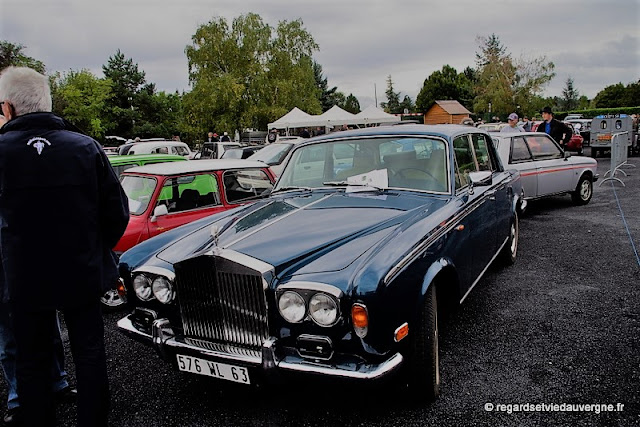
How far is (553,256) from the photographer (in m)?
6.19

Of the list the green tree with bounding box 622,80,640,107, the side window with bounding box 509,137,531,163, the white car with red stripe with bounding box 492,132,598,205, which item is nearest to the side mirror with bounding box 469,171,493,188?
the white car with red stripe with bounding box 492,132,598,205

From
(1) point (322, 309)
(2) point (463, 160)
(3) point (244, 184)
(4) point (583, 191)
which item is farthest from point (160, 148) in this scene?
(1) point (322, 309)

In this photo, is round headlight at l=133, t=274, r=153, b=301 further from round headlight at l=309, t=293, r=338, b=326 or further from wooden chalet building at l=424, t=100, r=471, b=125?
wooden chalet building at l=424, t=100, r=471, b=125

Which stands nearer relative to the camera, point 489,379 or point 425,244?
point 425,244

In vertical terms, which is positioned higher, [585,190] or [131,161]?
[131,161]

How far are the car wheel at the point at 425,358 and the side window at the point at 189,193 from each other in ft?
12.0

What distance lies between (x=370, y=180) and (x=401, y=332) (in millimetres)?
1673

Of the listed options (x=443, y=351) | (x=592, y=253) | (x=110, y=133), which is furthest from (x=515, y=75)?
(x=443, y=351)

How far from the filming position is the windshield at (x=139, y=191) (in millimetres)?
5492

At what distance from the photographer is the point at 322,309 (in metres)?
2.52

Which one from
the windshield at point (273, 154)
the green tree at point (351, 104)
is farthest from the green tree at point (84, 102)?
the green tree at point (351, 104)

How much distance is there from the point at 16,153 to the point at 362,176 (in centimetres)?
253

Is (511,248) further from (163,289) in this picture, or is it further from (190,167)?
(163,289)

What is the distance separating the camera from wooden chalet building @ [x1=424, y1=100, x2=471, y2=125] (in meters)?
64.4
